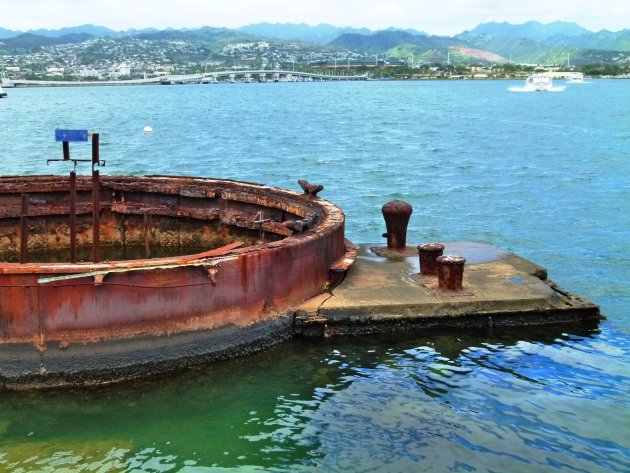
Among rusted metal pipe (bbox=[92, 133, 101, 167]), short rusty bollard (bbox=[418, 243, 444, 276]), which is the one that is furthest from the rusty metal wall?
rusted metal pipe (bbox=[92, 133, 101, 167])

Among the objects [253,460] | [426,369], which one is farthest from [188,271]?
[426,369]

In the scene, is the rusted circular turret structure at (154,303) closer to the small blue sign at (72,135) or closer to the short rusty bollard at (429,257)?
the small blue sign at (72,135)

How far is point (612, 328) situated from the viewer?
10625 millimetres

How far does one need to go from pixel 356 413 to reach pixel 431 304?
2346mm

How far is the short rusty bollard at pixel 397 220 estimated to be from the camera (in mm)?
11953

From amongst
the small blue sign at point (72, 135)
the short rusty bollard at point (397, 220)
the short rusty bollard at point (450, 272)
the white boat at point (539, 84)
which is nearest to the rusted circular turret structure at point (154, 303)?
the small blue sign at point (72, 135)

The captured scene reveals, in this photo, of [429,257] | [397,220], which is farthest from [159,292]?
[397,220]

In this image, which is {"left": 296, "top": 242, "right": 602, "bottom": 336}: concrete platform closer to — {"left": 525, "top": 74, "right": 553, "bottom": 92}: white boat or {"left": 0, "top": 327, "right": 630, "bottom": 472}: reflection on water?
{"left": 0, "top": 327, "right": 630, "bottom": 472}: reflection on water

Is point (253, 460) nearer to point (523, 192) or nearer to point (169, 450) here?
point (169, 450)

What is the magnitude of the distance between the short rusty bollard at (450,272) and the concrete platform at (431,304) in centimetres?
11

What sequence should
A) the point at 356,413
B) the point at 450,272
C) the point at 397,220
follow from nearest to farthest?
1. the point at 356,413
2. the point at 450,272
3. the point at 397,220

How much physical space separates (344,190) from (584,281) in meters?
13.8

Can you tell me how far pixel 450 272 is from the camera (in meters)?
10.0

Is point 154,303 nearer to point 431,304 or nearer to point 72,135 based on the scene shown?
point 72,135
